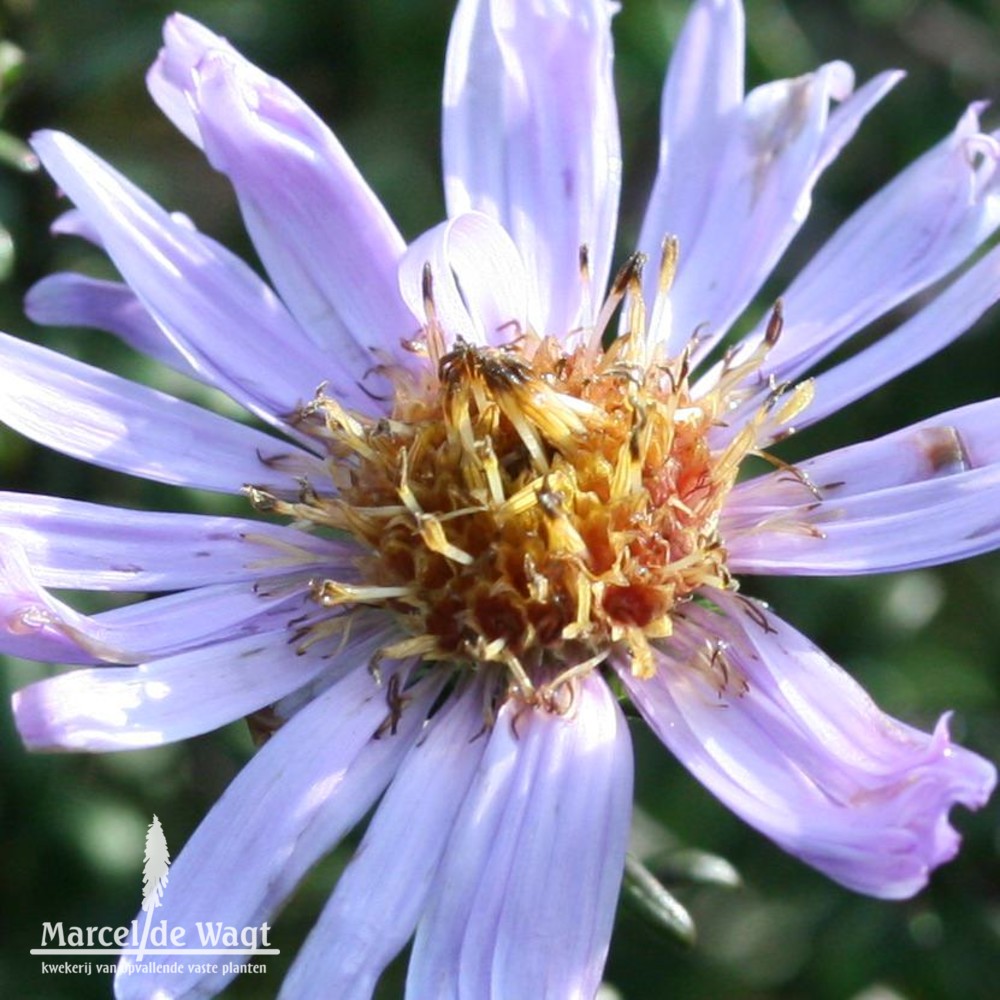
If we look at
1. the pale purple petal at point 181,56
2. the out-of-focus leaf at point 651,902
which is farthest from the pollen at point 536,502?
the pale purple petal at point 181,56

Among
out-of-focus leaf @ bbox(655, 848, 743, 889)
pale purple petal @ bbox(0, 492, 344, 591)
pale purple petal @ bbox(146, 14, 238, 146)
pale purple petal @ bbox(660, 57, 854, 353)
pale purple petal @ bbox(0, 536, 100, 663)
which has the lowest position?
out-of-focus leaf @ bbox(655, 848, 743, 889)

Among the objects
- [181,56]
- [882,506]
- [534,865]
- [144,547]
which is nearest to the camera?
[534,865]

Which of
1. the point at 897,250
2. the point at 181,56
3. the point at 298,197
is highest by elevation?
the point at 181,56

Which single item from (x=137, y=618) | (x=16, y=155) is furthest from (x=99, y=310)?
(x=137, y=618)

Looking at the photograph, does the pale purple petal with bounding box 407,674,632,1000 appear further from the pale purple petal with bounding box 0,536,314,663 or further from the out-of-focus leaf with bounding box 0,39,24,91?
the out-of-focus leaf with bounding box 0,39,24,91

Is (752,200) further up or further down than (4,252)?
further down

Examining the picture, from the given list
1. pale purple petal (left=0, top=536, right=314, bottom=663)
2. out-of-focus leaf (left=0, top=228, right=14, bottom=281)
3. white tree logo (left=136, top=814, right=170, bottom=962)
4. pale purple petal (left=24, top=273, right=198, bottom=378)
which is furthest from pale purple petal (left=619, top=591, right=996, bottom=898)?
out-of-focus leaf (left=0, top=228, right=14, bottom=281)

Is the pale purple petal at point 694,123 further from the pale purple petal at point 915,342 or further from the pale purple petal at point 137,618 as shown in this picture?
the pale purple petal at point 137,618

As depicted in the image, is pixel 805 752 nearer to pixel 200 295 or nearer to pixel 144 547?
pixel 144 547
